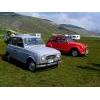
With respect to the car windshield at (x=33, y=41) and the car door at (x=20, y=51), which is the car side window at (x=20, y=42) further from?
the car windshield at (x=33, y=41)

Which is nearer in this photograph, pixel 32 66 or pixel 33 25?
pixel 32 66

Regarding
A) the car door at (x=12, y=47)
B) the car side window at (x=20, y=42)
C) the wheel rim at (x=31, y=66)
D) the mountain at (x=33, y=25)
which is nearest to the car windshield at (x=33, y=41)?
the car side window at (x=20, y=42)

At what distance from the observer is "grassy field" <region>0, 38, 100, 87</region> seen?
12719 mm

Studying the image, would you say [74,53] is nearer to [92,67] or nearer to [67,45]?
[67,45]

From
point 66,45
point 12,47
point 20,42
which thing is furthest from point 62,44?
point 12,47

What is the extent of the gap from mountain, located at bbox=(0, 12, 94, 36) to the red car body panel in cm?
29

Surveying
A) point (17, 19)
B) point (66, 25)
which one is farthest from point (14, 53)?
point (66, 25)

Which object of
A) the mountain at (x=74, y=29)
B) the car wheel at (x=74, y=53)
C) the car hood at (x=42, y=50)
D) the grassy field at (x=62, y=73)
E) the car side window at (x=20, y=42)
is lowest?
the grassy field at (x=62, y=73)

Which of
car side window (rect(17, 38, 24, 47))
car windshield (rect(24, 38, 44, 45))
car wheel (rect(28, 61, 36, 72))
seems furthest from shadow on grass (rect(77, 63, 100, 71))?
car side window (rect(17, 38, 24, 47))

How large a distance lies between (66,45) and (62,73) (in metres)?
1.35

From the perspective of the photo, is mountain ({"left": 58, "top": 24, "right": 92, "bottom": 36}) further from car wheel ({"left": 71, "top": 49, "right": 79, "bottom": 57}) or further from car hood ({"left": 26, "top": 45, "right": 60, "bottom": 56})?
car hood ({"left": 26, "top": 45, "right": 60, "bottom": 56})

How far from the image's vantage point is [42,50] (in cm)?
1303

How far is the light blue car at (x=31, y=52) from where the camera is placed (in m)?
12.9
